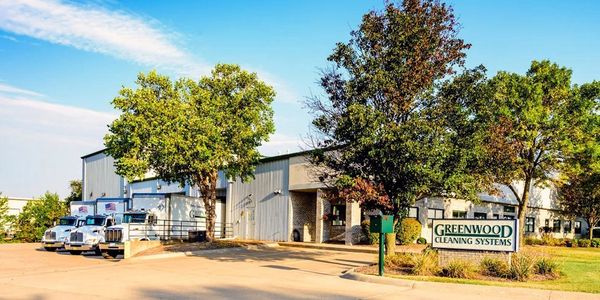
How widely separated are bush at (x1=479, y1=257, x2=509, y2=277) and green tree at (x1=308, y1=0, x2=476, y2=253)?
8.94ft

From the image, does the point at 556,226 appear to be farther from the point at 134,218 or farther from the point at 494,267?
the point at 494,267

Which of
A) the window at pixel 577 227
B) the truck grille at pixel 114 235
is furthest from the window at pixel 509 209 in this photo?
the truck grille at pixel 114 235

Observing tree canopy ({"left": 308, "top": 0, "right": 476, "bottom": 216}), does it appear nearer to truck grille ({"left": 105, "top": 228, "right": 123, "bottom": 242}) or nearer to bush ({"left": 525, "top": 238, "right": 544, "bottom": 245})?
truck grille ({"left": 105, "top": 228, "right": 123, "bottom": 242})

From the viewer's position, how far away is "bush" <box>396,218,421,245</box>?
32.1 meters

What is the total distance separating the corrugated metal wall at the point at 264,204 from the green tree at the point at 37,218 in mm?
17112

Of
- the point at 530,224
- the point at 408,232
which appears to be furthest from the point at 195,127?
the point at 530,224

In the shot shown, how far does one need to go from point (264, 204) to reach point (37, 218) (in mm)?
21162

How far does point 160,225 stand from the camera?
32.6m

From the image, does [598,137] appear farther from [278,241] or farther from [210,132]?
[210,132]

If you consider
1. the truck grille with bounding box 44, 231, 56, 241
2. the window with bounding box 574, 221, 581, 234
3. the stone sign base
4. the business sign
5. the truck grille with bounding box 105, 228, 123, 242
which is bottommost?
the window with bounding box 574, 221, 581, 234

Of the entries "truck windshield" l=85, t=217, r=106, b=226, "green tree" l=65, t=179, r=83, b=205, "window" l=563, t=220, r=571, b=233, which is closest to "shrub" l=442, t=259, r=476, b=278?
"truck windshield" l=85, t=217, r=106, b=226

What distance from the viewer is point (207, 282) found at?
54.4 ft

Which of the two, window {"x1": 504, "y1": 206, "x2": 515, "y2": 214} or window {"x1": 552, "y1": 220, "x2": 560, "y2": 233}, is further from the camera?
window {"x1": 552, "y1": 220, "x2": 560, "y2": 233}

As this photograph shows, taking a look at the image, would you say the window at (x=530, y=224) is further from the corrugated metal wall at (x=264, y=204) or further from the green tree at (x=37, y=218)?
the green tree at (x=37, y=218)
